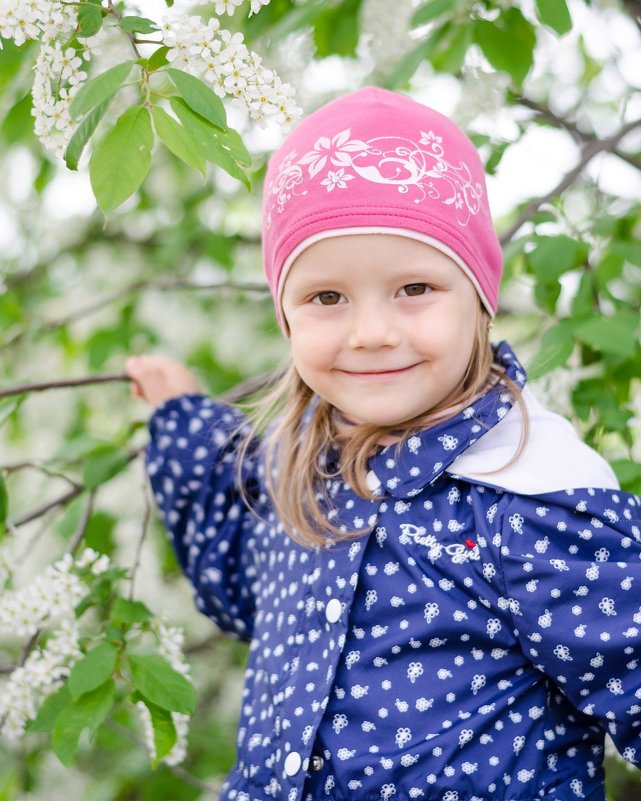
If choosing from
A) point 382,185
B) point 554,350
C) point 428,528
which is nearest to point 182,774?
point 428,528

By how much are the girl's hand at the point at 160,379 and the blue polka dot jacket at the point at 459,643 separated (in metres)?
0.61

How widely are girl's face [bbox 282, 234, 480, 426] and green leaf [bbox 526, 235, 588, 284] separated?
414mm

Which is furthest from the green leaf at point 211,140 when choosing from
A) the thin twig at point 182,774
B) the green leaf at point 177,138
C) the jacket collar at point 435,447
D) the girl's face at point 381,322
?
the thin twig at point 182,774

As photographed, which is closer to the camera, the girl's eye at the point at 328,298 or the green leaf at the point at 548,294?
the girl's eye at the point at 328,298

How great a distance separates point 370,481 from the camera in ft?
5.11

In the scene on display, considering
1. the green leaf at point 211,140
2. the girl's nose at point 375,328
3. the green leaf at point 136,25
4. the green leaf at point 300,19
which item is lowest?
the girl's nose at point 375,328

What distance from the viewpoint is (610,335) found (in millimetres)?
1769

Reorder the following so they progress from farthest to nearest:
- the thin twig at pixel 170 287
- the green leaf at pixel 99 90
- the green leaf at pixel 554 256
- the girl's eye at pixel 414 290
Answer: the thin twig at pixel 170 287
the green leaf at pixel 554 256
the girl's eye at pixel 414 290
the green leaf at pixel 99 90

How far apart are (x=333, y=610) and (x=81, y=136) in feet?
2.47

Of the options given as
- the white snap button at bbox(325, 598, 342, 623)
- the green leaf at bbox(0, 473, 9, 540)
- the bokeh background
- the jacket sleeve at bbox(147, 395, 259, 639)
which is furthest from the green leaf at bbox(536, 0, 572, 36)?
the green leaf at bbox(0, 473, 9, 540)

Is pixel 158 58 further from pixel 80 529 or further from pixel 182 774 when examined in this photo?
pixel 182 774

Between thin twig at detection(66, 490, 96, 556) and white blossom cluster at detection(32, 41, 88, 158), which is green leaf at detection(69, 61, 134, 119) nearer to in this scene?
white blossom cluster at detection(32, 41, 88, 158)

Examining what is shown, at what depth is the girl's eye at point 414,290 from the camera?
1.43 m

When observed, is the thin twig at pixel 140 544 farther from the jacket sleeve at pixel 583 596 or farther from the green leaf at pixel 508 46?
the green leaf at pixel 508 46
